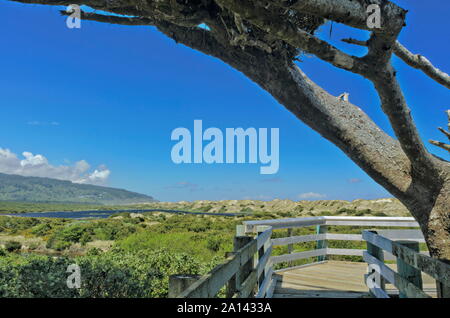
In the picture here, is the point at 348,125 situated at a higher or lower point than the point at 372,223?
higher

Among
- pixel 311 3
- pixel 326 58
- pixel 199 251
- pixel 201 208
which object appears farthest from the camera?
pixel 201 208

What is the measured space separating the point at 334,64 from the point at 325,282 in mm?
3914

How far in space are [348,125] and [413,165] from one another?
0.86 meters

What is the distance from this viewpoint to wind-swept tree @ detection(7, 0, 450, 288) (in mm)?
3322

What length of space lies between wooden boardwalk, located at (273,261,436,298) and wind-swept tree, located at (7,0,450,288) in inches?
72.4

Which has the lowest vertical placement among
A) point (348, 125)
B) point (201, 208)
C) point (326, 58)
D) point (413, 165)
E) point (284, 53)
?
point (201, 208)

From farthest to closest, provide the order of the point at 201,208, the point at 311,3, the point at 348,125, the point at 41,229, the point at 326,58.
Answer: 1. the point at 201,208
2. the point at 41,229
3. the point at 348,125
4. the point at 326,58
5. the point at 311,3

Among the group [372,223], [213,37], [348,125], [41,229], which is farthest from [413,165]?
[41,229]

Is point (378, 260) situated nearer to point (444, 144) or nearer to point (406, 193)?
point (406, 193)

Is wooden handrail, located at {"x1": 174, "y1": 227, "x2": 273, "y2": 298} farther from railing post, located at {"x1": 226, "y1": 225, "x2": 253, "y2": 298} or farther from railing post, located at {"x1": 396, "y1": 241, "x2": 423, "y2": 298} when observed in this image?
railing post, located at {"x1": 396, "y1": 241, "x2": 423, "y2": 298}

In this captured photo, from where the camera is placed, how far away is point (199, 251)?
55.2 ft

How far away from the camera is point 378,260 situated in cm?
453

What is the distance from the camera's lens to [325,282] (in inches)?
241

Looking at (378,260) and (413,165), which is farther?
(378,260)
